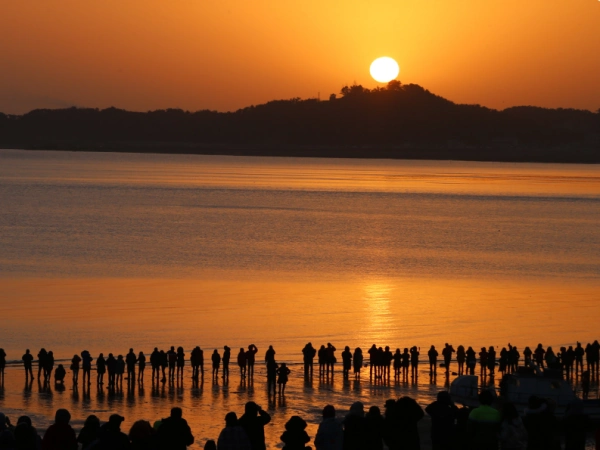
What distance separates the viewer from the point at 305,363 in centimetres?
2266

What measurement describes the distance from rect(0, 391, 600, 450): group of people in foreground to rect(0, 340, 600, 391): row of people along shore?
425 inches

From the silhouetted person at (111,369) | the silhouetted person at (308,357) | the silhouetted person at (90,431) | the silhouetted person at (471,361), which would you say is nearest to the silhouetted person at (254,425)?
the silhouetted person at (90,431)

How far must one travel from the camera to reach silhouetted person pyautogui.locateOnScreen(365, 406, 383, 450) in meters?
9.39

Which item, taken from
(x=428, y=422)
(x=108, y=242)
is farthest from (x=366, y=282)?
(x=428, y=422)

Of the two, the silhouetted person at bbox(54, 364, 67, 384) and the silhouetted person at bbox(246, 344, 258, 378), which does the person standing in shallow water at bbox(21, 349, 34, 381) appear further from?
the silhouetted person at bbox(246, 344, 258, 378)

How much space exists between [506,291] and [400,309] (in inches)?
308

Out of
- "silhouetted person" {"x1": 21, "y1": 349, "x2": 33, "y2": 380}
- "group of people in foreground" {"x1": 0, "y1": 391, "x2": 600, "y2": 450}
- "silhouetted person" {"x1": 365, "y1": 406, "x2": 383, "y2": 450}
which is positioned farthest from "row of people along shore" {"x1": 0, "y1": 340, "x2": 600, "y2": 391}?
"silhouetted person" {"x1": 365, "y1": 406, "x2": 383, "y2": 450}

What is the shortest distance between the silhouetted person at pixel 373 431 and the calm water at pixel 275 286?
784cm

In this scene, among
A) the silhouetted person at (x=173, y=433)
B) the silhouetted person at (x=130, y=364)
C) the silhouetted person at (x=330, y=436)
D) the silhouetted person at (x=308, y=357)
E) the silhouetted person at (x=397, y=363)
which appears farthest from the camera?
the silhouetted person at (x=308, y=357)

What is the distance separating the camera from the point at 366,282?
44.8 metres

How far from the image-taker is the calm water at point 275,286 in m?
21.7

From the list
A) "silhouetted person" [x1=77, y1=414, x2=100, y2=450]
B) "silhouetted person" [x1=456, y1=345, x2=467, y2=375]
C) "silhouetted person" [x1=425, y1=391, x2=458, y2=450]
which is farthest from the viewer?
"silhouetted person" [x1=456, y1=345, x2=467, y2=375]

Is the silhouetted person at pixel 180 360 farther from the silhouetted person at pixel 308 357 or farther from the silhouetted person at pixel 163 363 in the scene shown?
the silhouetted person at pixel 308 357

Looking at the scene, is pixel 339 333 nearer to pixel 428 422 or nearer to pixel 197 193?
pixel 428 422
